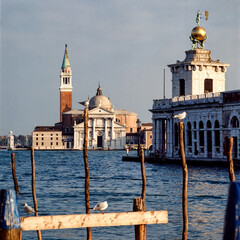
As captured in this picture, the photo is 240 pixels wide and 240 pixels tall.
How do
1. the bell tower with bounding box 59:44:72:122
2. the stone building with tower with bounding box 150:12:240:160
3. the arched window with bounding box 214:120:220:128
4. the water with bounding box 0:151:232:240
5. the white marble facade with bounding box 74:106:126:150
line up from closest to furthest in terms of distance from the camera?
the water with bounding box 0:151:232:240 → the stone building with tower with bounding box 150:12:240:160 → the arched window with bounding box 214:120:220:128 → the white marble facade with bounding box 74:106:126:150 → the bell tower with bounding box 59:44:72:122

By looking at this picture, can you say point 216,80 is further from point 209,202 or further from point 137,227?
point 137,227

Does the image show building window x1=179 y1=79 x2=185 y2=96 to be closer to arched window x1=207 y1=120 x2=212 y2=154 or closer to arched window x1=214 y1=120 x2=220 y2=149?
arched window x1=207 y1=120 x2=212 y2=154

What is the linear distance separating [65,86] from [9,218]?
512 feet

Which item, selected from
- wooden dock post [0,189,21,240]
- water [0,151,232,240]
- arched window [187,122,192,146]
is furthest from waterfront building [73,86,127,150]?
wooden dock post [0,189,21,240]

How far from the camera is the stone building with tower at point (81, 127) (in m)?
137

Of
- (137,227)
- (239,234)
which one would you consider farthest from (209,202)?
(239,234)

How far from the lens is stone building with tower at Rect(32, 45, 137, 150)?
137 meters

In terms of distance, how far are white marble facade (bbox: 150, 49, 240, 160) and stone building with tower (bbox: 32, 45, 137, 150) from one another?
80120 millimetres

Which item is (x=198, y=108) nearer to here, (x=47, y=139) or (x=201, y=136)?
(x=201, y=136)

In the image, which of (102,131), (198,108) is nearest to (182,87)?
(198,108)

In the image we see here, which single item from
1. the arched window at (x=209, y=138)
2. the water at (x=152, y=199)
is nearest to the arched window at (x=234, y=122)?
the arched window at (x=209, y=138)

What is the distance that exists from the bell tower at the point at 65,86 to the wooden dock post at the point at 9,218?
151 meters

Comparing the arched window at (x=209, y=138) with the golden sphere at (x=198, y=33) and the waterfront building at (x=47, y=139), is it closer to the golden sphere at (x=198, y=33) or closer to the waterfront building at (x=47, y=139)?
the golden sphere at (x=198, y=33)

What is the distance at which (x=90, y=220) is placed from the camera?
6.98m
